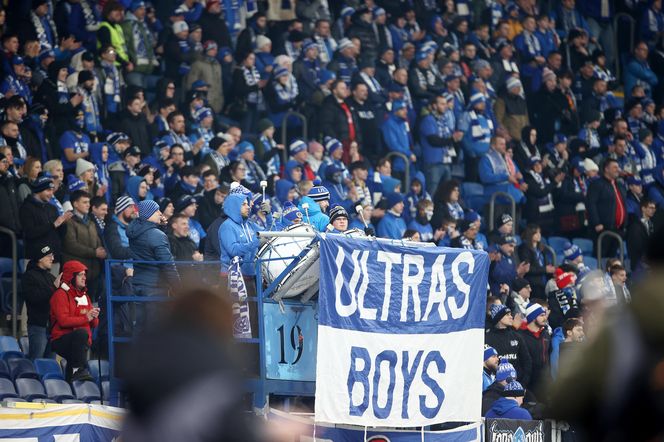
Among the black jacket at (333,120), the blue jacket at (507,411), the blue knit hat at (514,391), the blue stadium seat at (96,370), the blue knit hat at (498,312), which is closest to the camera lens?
the blue jacket at (507,411)

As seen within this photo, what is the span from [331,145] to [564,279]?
3908 millimetres

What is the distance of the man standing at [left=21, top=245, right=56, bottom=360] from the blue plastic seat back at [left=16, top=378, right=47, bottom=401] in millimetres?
889

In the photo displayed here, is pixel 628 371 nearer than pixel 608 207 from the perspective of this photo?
Yes

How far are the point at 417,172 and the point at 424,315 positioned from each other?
9345 millimetres

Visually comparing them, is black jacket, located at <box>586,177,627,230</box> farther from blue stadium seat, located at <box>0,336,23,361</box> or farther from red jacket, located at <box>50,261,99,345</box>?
blue stadium seat, located at <box>0,336,23,361</box>

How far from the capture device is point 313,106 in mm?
20578

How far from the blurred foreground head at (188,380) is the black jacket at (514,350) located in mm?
12037

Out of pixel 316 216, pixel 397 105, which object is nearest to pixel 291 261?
pixel 316 216

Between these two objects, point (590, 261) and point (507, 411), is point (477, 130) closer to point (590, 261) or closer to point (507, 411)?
point (590, 261)

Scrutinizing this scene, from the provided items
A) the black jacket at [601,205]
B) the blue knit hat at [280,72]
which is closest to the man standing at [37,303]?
the blue knit hat at [280,72]

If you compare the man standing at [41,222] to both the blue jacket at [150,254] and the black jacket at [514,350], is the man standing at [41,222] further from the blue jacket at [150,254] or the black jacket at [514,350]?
the black jacket at [514,350]

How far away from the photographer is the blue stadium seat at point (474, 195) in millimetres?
21359

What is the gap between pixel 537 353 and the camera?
1554 centimetres

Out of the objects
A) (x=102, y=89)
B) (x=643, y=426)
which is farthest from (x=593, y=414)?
(x=102, y=89)
